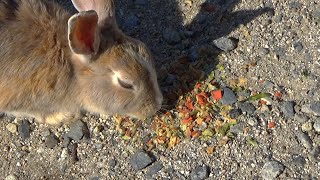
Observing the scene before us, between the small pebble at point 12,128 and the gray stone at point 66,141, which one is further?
the small pebble at point 12,128

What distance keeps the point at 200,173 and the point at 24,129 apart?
1652 mm

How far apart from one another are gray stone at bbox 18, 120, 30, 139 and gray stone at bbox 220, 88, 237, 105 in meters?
1.71

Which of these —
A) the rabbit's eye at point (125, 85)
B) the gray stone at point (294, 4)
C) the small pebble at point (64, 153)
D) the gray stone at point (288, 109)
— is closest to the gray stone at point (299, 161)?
the gray stone at point (288, 109)

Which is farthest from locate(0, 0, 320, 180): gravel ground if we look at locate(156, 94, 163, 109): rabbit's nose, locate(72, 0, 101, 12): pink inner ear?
locate(72, 0, 101, 12): pink inner ear

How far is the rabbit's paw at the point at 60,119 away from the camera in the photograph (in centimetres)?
649

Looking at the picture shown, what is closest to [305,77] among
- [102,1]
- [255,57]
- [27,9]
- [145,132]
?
[255,57]

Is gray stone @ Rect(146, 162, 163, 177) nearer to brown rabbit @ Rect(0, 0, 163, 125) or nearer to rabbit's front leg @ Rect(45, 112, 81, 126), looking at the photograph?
brown rabbit @ Rect(0, 0, 163, 125)

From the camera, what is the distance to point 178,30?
688cm

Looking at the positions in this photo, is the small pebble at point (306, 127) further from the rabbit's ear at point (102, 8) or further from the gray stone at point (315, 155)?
the rabbit's ear at point (102, 8)

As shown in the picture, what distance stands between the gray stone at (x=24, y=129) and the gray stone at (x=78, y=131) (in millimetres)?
374

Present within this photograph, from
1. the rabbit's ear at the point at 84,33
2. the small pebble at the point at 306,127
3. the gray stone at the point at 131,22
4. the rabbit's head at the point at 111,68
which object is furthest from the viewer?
the gray stone at the point at 131,22

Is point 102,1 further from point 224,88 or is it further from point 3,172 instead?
point 3,172

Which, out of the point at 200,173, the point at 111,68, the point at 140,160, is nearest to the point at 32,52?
the point at 111,68

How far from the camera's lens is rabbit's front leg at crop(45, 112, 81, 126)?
649cm
